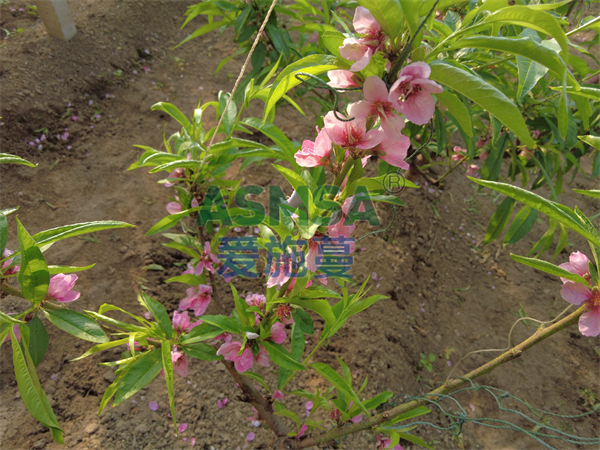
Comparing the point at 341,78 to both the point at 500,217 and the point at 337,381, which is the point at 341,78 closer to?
the point at 337,381

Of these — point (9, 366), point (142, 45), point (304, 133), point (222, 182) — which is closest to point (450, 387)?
point (222, 182)

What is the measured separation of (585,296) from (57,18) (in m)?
3.08

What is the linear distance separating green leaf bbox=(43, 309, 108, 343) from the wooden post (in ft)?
8.25

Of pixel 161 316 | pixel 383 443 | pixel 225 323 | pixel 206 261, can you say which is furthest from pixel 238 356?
pixel 383 443

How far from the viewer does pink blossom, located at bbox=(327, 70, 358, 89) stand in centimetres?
54

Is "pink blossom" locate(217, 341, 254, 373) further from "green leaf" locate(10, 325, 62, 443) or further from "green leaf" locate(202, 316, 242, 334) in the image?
"green leaf" locate(10, 325, 62, 443)

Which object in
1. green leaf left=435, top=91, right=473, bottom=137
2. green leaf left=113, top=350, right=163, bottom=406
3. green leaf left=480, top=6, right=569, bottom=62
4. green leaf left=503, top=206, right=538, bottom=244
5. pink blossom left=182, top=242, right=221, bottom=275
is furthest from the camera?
green leaf left=503, top=206, right=538, bottom=244

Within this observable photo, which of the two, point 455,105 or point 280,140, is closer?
point 455,105

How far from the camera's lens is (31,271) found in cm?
61

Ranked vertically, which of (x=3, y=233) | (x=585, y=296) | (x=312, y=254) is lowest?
(x=585, y=296)

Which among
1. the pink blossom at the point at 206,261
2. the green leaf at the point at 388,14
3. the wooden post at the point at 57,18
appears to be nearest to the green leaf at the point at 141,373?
the pink blossom at the point at 206,261

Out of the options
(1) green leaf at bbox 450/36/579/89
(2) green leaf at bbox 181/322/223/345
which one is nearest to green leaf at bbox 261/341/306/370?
(2) green leaf at bbox 181/322/223/345

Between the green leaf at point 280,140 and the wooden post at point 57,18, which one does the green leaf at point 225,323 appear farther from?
the wooden post at point 57,18

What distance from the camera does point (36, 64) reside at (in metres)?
2.27
